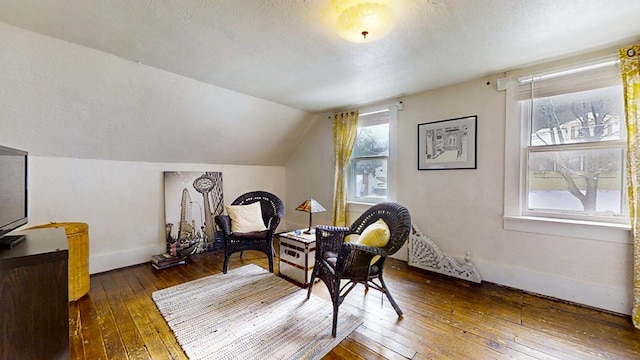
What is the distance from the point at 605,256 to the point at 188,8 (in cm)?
376

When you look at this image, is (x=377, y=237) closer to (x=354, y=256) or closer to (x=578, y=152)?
(x=354, y=256)

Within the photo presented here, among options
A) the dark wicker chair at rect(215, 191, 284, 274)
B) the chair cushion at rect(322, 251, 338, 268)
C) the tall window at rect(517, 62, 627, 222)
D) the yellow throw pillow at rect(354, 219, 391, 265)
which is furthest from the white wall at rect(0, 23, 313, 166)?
the tall window at rect(517, 62, 627, 222)

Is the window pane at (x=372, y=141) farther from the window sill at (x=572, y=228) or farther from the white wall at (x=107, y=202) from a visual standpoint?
the white wall at (x=107, y=202)

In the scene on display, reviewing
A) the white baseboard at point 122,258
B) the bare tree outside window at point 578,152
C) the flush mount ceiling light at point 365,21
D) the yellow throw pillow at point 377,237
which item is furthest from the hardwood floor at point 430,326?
the flush mount ceiling light at point 365,21

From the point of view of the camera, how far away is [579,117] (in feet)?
7.86

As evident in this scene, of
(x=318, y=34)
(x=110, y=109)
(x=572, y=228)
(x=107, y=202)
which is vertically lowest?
(x=572, y=228)

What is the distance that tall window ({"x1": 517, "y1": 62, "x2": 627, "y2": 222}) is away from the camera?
2244mm

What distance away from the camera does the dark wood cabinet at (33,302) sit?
3.76ft

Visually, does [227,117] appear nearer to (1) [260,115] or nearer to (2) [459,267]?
(1) [260,115]

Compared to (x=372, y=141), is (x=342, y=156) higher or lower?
lower

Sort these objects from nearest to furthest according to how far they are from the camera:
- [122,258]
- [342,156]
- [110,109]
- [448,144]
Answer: [110,109] → [448,144] → [122,258] → [342,156]

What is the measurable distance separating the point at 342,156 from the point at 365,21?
2510 mm

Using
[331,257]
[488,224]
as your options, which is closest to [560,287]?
[488,224]

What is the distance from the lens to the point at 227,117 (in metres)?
3.51
